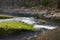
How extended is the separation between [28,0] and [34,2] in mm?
1625

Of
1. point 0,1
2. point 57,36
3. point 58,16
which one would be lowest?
point 0,1

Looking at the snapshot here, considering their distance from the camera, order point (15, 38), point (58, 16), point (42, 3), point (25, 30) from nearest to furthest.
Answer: point (15, 38) < point (25, 30) < point (58, 16) < point (42, 3)

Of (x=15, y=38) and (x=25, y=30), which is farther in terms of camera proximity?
(x=25, y=30)

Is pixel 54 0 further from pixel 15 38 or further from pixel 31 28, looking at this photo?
pixel 15 38

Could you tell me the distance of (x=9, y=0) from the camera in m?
40.9

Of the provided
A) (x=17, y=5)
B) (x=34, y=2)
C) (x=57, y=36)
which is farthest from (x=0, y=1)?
(x=57, y=36)

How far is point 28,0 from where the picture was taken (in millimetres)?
39000

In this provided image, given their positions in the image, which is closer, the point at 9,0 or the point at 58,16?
the point at 58,16

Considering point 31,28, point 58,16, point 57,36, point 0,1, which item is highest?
point 57,36

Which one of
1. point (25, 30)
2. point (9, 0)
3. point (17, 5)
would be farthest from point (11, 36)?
point (9, 0)

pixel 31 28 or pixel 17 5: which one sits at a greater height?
pixel 31 28

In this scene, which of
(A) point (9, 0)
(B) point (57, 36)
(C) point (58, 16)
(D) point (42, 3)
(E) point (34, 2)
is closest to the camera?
(B) point (57, 36)

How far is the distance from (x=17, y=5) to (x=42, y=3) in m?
5.27

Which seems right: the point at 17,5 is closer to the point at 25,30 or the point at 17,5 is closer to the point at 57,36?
the point at 25,30
